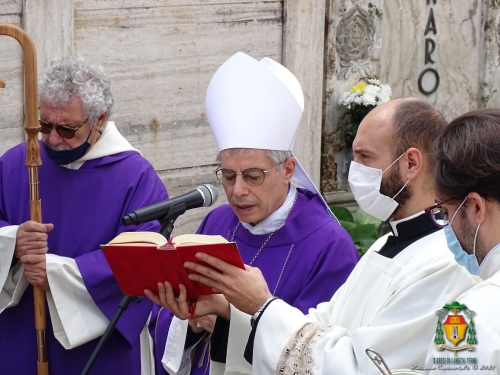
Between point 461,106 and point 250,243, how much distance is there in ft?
15.7

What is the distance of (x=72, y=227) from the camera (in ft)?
13.8

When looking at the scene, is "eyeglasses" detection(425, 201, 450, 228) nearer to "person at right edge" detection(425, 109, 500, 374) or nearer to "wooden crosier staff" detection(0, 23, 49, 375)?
"person at right edge" detection(425, 109, 500, 374)

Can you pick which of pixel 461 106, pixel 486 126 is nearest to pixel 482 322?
pixel 486 126

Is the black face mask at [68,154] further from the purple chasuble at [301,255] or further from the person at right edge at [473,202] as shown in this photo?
the person at right edge at [473,202]

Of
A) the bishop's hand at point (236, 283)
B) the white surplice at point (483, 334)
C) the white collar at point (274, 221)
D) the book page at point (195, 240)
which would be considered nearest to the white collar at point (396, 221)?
the bishop's hand at point (236, 283)

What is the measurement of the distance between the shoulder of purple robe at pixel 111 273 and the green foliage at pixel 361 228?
2.22 metres

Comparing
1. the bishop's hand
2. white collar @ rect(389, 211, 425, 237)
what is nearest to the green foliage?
white collar @ rect(389, 211, 425, 237)

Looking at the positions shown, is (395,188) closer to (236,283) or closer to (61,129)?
(236,283)

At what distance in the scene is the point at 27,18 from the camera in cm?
554

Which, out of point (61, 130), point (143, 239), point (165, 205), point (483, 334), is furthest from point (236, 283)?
point (61, 130)

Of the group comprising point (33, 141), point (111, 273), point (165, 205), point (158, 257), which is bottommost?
point (111, 273)

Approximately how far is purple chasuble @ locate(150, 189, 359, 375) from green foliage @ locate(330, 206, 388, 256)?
7.51 feet

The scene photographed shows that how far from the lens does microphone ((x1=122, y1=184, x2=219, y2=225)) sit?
3.23 meters

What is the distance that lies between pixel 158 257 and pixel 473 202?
106cm
